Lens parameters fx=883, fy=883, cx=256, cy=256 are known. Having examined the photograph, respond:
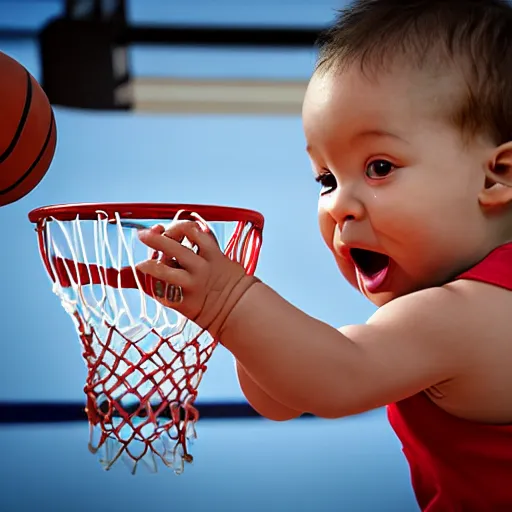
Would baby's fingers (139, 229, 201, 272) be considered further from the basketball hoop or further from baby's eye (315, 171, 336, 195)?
baby's eye (315, 171, 336, 195)

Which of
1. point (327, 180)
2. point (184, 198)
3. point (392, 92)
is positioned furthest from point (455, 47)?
point (184, 198)

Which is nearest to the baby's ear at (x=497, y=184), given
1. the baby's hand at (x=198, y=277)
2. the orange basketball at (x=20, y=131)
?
the baby's hand at (x=198, y=277)

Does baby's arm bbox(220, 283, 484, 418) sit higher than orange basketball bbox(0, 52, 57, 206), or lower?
lower

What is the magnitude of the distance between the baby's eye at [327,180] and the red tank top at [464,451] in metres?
0.16

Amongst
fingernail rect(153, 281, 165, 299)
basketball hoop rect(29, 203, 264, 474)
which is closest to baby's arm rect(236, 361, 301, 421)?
basketball hoop rect(29, 203, 264, 474)

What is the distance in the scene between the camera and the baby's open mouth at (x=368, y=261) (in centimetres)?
84

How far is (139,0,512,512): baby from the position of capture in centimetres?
69

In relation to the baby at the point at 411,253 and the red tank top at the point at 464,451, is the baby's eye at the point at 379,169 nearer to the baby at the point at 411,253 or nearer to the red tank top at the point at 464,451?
the baby at the point at 411,253

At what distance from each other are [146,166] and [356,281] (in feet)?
5.18

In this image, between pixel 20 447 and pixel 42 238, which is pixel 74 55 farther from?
pixel 42 238

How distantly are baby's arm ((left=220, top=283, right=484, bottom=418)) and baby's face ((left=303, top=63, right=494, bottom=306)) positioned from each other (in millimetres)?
72

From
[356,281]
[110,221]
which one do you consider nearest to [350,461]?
[356,281]

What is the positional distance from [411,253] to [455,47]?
0.18 meters

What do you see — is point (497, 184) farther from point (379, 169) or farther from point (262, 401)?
point (262, 401)
